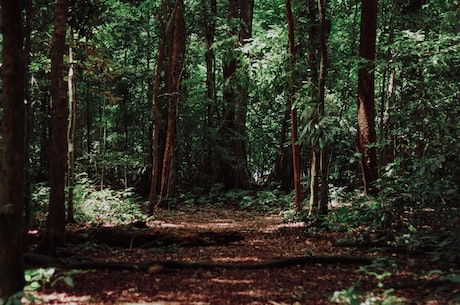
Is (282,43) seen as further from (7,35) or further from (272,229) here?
(7,35)

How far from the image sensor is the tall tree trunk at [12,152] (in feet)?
13.5

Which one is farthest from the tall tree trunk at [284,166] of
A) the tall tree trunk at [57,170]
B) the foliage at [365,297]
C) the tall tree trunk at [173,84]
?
the foliage at [365,297]

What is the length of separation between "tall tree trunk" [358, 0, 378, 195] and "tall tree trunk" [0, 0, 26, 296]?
7.87 metres

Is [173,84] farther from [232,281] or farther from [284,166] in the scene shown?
[232,281]

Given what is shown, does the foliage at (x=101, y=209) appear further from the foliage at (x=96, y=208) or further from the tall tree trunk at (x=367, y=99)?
the tall tree trunk at (x=367, y=99)

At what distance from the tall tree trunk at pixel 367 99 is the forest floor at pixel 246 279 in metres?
2.56

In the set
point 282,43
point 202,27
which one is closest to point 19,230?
point 282,43

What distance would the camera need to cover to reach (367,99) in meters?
10.5

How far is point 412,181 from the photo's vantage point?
24.2ft

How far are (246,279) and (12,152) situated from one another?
10.7ft

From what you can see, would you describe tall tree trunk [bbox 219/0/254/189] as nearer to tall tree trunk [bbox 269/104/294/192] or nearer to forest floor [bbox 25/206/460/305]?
tall tree trunk [bbox 269/104/294/192]

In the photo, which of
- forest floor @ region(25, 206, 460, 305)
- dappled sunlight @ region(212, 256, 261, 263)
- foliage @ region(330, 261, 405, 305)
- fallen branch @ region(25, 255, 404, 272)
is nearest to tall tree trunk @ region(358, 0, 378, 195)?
forest floor @ region(25, 206, 460, 305)

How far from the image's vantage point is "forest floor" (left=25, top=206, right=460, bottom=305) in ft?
15.5

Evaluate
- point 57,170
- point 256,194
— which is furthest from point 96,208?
point 256,194
